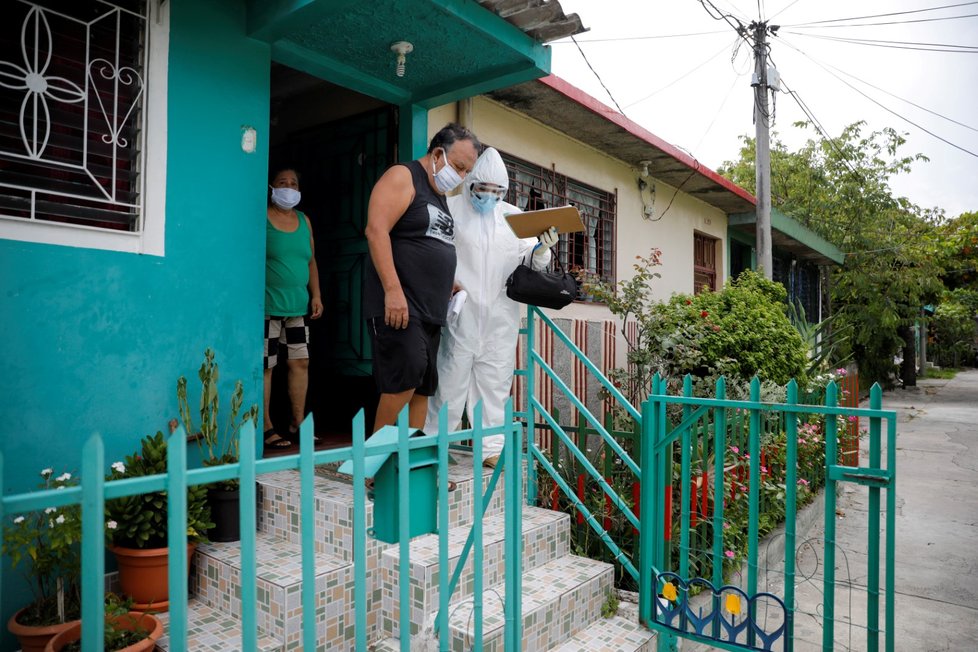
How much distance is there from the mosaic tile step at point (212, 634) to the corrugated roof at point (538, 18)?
10.2 ft

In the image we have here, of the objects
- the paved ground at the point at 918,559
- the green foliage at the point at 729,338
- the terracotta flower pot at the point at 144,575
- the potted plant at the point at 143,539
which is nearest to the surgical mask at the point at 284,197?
the potted plant at the point at 143,539

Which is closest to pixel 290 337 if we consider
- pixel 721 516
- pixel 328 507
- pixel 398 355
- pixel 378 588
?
pixel 398 355

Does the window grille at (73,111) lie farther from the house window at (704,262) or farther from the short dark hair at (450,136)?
the house window at (704,262)

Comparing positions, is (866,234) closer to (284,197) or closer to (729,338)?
(729,338)

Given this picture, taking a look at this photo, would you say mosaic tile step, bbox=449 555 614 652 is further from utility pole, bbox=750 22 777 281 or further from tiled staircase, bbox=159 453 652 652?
utility pole, bbox=750 22 777 281

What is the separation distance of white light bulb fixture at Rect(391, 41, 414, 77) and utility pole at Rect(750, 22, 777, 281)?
667 cm

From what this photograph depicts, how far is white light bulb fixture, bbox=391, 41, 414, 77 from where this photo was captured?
3.57 metres

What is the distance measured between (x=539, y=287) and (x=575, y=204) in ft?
11.2

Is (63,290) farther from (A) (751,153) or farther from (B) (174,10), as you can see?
(A) (751,153)

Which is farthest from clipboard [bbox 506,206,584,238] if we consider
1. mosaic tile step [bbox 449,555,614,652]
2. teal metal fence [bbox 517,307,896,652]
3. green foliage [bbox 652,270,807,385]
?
green foliage [bbox 652,270,807,385]

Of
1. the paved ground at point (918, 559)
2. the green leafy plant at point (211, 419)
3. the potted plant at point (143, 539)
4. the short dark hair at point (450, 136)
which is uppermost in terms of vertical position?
the short dark hair at point (450, 136)

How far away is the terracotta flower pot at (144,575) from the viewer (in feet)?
8.40

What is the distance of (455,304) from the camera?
341 cm

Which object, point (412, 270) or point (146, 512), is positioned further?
point (412, 270)
